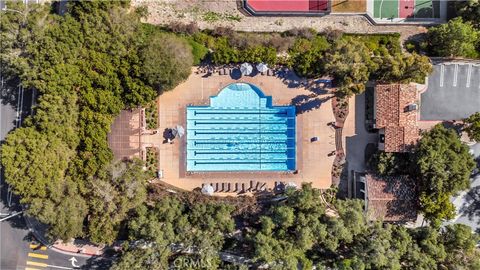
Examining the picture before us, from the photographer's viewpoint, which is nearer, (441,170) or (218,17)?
(441,170)

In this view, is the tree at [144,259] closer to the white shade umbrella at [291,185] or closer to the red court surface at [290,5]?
the white shade umbrella at [291,185]

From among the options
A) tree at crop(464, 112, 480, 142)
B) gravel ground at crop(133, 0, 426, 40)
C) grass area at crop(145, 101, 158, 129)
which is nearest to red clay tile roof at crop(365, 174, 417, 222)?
tree at crop(464, 112, 480, 142)

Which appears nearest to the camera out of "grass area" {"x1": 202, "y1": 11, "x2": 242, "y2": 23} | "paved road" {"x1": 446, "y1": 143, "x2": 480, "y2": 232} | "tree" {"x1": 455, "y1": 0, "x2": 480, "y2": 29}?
"tree" {"x1": 455, "y1": 0, "x2": 480, "y2": 29}

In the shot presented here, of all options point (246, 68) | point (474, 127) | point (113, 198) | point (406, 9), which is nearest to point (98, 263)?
point (113, 198)

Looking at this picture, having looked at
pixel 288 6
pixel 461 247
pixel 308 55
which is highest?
pixel 288 6

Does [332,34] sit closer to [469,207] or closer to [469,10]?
[469,10]

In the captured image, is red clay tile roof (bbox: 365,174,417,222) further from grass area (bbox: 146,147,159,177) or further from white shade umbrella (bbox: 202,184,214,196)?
grass area (bbox: 146,147,159,177)

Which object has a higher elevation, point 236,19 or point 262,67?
point 236,19
